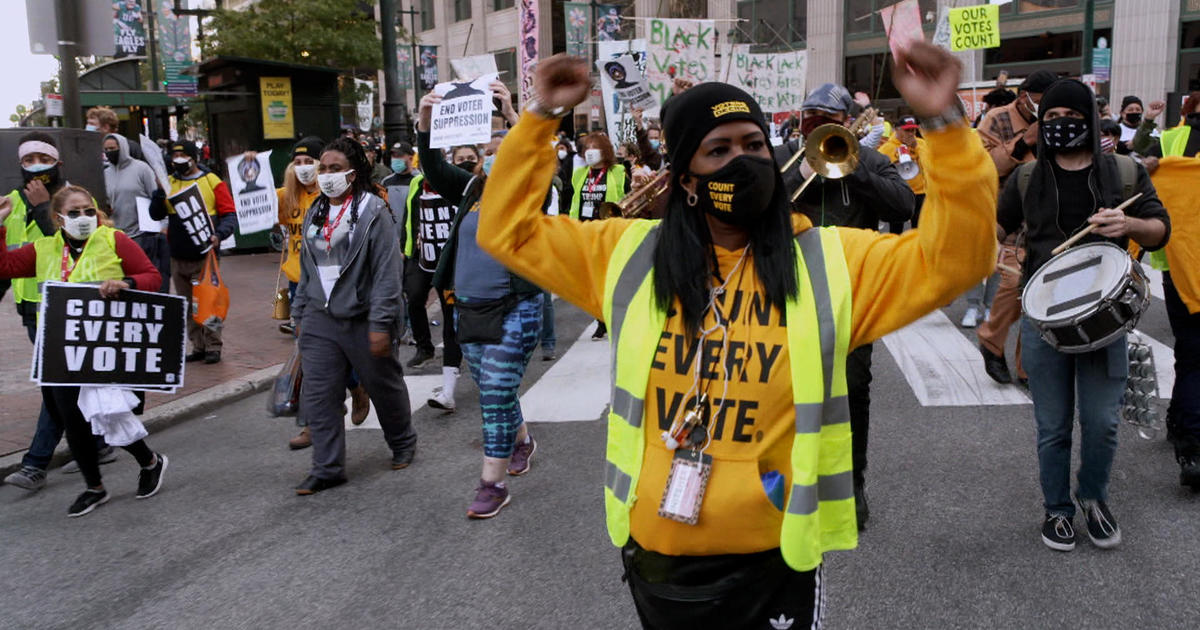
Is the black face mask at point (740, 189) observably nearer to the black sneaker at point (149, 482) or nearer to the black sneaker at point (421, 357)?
the black sneaker at point (149, 482)

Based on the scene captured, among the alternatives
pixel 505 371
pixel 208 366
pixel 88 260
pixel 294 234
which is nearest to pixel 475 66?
pixel 294 234

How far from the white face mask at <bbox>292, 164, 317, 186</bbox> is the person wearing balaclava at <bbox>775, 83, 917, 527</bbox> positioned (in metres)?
3.90

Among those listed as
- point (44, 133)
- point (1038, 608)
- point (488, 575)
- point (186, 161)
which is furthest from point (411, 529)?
point (186, 161)

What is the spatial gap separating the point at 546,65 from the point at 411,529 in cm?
318

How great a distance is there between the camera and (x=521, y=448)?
18.9 feet

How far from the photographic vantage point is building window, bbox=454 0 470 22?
4791cm

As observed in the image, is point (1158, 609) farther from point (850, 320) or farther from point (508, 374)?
point (508, 374)

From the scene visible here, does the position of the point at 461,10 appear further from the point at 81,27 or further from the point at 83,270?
the point at 83,270

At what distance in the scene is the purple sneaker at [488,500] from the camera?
4.93 meters

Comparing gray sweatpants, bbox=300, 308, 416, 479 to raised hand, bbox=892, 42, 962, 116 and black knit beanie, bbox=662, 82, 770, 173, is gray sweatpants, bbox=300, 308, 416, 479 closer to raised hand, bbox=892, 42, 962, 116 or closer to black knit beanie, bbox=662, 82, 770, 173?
black knit beanie, bbox=662, 82, 770, 173

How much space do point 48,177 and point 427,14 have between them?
47.7 meters

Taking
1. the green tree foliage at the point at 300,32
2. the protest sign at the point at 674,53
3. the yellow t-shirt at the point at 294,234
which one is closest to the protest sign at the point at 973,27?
the protest sign at the point at 674,53

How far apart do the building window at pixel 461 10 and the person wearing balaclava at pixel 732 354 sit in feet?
158

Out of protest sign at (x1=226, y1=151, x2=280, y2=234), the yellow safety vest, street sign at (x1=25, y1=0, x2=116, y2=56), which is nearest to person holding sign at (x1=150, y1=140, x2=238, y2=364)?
protest sign at (x1=226, y1=151, x2=280, y2=234)
